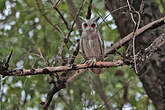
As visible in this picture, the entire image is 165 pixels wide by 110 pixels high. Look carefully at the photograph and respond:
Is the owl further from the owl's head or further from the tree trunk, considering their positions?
the tree trunk

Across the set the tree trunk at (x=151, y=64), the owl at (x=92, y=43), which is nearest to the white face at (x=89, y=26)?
the owl at (x=92, y=43)

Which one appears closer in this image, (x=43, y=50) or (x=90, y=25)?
(x=90, y=25)

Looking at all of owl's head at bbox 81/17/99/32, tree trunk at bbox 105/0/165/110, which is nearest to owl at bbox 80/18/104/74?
owl's head at bbox 81/17/99/32

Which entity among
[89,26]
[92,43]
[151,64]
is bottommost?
[151,64]

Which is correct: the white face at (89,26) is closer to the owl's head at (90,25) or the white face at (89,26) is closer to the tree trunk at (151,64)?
the owl's head at (90,25)

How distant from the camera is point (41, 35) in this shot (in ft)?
23.2

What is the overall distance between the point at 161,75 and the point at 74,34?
1.51m

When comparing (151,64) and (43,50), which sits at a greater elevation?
(43,50)

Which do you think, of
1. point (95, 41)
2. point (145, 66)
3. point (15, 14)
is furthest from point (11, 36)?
point (145, 66)

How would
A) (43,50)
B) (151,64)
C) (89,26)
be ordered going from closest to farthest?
(89,26) < (151,64) < (43,50)

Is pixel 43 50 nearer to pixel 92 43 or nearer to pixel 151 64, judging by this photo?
pixel 92 43

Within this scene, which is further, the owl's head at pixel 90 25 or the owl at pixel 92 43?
the owl at pixel 92 43

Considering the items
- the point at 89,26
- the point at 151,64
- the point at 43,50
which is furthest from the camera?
the point at 43,50

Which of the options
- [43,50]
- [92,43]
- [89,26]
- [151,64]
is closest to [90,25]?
[89,26]
